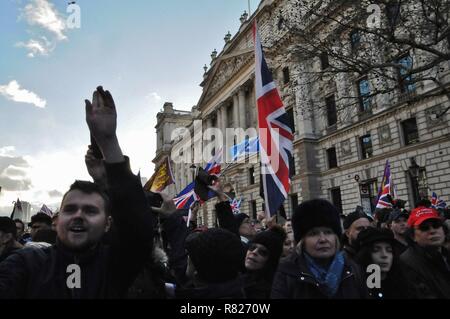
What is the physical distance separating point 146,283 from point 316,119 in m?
29.3

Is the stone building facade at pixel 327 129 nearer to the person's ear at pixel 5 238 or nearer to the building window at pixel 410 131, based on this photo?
the building window at pixel 410 131

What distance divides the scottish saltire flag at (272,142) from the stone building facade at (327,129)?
562cm

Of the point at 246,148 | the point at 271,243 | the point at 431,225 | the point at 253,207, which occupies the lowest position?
the point at 271,243

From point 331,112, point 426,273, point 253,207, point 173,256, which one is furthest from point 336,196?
point 173,256

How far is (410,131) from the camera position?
22.1 metres

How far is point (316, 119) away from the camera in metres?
29.8

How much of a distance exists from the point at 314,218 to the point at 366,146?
24266 mm

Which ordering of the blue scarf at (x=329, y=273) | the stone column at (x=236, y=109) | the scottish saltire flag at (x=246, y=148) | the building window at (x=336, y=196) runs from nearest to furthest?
the blue scarf at (x=329, y=273)
the building window at (x=336, y=196)
the scottish saltire flag at (x=246, y=148)
the stone column at (x=236, y=109)

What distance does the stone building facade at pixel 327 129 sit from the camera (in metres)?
20.1

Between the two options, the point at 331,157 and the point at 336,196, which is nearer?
the point at 336,196

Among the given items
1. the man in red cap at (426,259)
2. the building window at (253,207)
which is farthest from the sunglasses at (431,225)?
the building window at (253,207)

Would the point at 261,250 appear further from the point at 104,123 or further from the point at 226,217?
the point at 104,123
